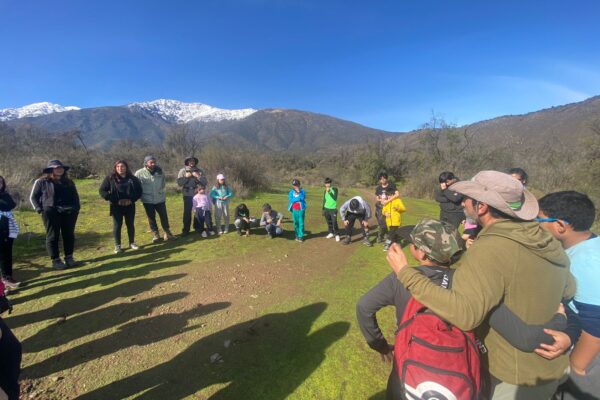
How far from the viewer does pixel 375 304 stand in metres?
2.23

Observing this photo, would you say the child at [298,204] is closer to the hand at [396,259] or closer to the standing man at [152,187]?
the standing man at [152,187]

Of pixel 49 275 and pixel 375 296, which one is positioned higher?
pixel 375 296

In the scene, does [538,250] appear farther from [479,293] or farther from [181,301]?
[181,301]

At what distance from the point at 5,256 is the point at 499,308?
7.18 meters

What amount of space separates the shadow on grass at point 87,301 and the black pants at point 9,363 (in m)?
1.85

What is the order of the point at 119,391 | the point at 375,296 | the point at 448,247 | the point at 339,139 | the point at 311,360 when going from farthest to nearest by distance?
the point at 339,139, the point at 311,360, the point at 119,391, the point at 375,296, the point at 448,247

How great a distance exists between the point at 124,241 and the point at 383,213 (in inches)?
278

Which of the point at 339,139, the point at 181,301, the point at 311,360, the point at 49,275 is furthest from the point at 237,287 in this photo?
the point at 339,139

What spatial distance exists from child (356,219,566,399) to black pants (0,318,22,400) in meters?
2.68

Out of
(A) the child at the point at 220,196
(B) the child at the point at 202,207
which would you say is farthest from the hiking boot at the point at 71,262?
(A) the child at the point at 220,196

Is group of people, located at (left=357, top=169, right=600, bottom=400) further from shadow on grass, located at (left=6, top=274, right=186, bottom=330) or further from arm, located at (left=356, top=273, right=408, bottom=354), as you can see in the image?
shadow on grass, located at (left=6, top=274, right=186, bottom=330)

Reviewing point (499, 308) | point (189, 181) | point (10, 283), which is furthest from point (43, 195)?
point (499, 308)

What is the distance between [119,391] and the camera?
3.06m

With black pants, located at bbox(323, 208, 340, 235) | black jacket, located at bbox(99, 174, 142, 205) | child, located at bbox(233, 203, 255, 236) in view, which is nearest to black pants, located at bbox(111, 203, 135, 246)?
black jacket, located at bbox(99, 174, 142, 205)
